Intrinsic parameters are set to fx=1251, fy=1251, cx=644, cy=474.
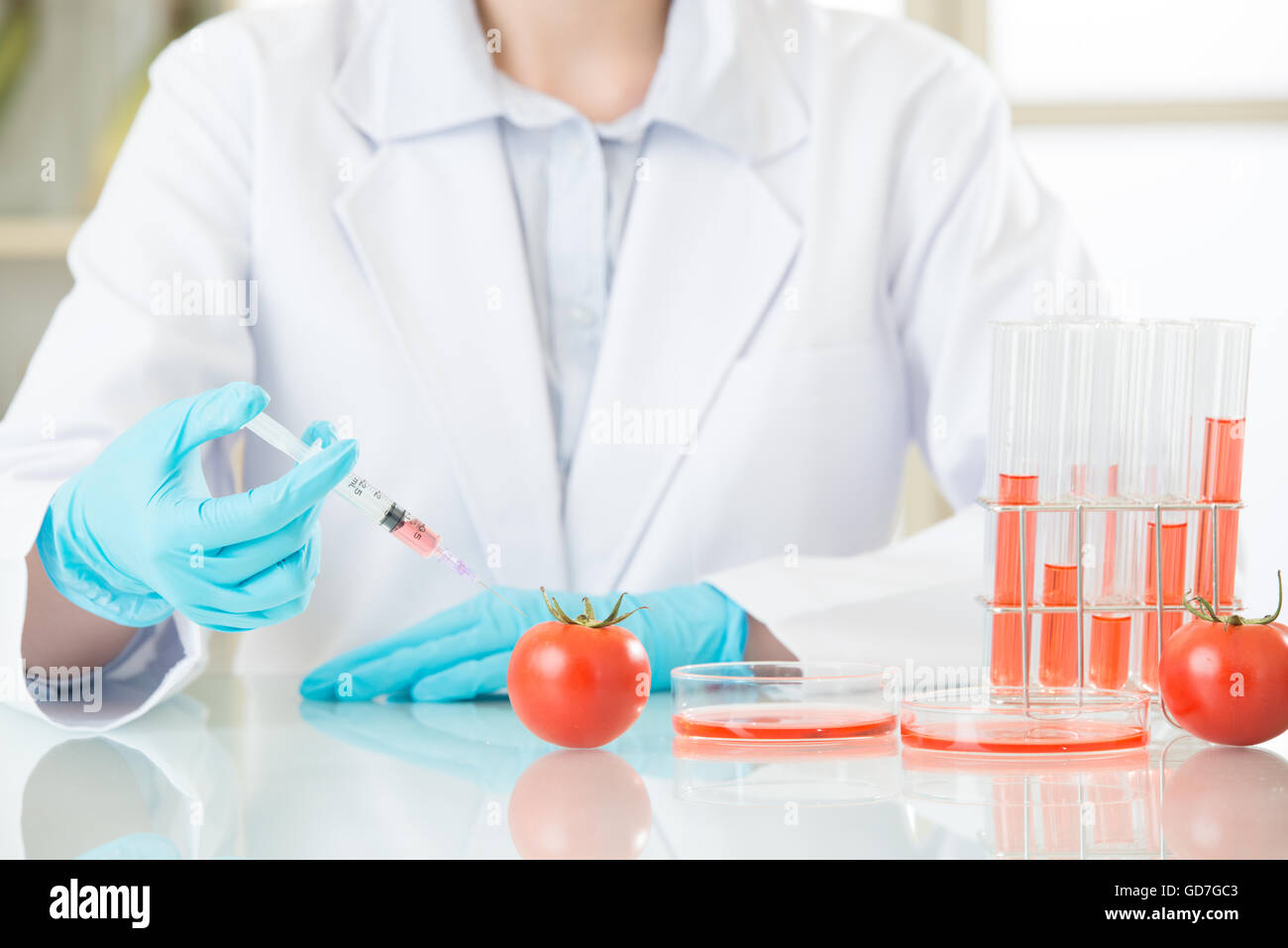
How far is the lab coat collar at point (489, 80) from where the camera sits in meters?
1.32

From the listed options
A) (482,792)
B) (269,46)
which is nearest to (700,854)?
(482,792)

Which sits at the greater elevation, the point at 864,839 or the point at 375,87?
the point at 375,87

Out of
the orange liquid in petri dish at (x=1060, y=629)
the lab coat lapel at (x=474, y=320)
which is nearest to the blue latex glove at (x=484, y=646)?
the lab coat lapel at (x=474, y=320)

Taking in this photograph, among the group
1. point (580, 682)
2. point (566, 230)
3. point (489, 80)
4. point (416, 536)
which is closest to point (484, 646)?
point (416, 536)

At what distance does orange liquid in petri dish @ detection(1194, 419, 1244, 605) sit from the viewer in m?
0.82

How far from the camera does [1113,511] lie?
0.81 meters

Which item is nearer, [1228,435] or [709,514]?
[1228,435]

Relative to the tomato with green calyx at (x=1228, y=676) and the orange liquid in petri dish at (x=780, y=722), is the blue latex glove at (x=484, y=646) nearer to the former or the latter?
the orange liquid in petri dish at (x=780, y=722)

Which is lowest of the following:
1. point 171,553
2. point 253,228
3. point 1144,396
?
point 171,553

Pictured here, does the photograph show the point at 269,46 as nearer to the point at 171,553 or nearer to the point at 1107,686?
the point at 171,553

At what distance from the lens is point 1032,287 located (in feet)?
4.39

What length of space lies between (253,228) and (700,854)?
94 cm

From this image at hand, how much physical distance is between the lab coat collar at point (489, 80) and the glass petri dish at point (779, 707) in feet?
2.41
